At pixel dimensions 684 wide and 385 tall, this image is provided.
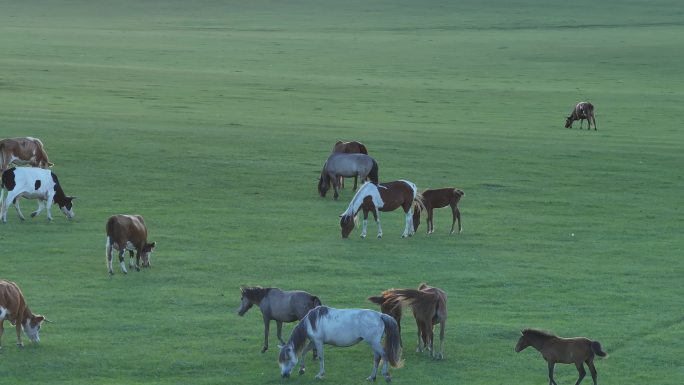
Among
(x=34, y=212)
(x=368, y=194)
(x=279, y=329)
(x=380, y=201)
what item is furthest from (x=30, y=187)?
(x=279, y=329)

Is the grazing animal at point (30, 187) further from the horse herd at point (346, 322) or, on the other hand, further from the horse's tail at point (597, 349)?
the horse's tail at point (597, 349)

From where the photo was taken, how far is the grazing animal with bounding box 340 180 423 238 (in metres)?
26.7

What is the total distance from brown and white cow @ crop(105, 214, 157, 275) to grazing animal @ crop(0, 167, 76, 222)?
5067mm

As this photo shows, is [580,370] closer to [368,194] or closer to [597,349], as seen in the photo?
[597,349]

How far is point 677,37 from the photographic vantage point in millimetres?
94562

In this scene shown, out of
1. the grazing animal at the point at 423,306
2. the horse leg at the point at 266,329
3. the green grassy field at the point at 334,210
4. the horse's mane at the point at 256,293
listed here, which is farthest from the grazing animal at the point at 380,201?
the grazing animal at the point at 423,306

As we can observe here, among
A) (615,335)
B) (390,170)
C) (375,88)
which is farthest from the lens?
(375,88)

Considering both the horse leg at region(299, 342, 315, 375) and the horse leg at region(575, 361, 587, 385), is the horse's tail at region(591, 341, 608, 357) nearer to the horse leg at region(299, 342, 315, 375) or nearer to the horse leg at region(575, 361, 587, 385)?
the horse leg at region(575, 361, 587, 385)

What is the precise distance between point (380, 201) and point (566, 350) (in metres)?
11.3

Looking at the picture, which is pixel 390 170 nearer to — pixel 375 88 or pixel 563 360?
pixel 563 360

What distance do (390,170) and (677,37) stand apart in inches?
2561

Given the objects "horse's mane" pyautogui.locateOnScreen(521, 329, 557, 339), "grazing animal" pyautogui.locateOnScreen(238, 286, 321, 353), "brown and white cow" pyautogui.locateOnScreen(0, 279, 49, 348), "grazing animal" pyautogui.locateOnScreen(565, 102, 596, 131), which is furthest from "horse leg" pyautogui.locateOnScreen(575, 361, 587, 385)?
"grazing animal" pyautogui.locateOnScreen(565, 102, 596, 131)

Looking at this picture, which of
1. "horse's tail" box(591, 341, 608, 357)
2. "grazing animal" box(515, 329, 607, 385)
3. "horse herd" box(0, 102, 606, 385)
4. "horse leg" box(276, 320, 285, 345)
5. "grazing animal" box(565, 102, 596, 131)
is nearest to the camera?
"horse's tail" box(591, 341, 608, 357)

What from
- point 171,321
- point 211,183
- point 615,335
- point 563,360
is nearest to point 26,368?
point 171,321
